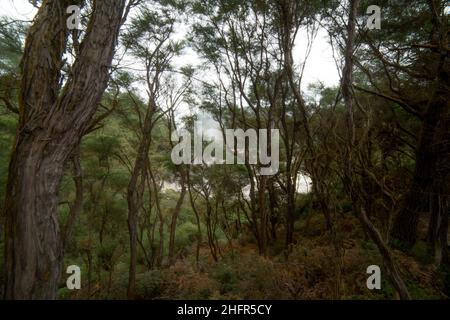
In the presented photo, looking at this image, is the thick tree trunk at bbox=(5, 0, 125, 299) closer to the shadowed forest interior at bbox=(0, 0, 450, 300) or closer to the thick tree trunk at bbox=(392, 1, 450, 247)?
the shadowed forest interior at bbox=(0, 0, 450, 300)

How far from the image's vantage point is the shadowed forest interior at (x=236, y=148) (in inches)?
82.5

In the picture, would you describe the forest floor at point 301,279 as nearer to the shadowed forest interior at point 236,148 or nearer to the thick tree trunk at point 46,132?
the shadowed forest interior at point 236,148

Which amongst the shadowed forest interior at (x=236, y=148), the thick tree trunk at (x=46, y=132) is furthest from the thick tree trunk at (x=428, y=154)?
the thick tree trunk at (x=46, y=132)

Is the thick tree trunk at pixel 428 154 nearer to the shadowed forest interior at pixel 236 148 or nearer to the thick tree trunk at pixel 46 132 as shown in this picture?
the shadowed forest interior at pixel 236 148

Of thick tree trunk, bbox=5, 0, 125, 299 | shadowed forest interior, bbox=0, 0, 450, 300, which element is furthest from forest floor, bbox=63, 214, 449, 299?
thick tree trunk, bbox=5, 0, 125, 299

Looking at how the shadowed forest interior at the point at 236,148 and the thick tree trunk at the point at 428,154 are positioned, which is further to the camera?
the thick tree trunk at the point at 428,154

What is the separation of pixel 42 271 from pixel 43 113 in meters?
1.27

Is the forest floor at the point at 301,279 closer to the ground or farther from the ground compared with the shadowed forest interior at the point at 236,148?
closer to the ground

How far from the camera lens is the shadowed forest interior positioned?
2096 mm

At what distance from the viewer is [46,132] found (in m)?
2.02

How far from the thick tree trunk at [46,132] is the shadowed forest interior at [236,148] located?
1 centimetres

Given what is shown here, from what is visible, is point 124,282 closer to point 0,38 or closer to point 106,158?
point 106,158

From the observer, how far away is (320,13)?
6727 millimetres
